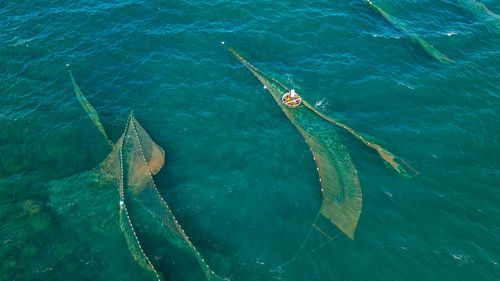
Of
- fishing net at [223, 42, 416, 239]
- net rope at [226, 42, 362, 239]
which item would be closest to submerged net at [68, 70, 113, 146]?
fishing net at [223, 42, 416, 239]

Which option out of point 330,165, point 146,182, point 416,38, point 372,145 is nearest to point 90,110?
point 146,182

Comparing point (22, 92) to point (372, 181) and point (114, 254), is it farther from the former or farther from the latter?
point (372, 181)

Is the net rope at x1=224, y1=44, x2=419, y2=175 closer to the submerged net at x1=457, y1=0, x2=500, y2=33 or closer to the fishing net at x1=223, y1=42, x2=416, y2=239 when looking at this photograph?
the fishing net at x1=223, y1=42, x2=416, y2=239

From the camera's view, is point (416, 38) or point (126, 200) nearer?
point (126, 200)

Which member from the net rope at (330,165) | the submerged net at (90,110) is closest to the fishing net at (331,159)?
the net rope at (330,165)

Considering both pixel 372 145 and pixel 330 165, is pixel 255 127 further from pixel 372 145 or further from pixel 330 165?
pixel 372 145

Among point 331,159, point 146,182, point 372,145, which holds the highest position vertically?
point 372,145

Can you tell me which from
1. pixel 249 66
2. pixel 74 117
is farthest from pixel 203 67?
pixel 74 117

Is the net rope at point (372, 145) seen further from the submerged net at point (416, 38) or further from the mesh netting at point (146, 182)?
the submerged net at point (416, 38)
